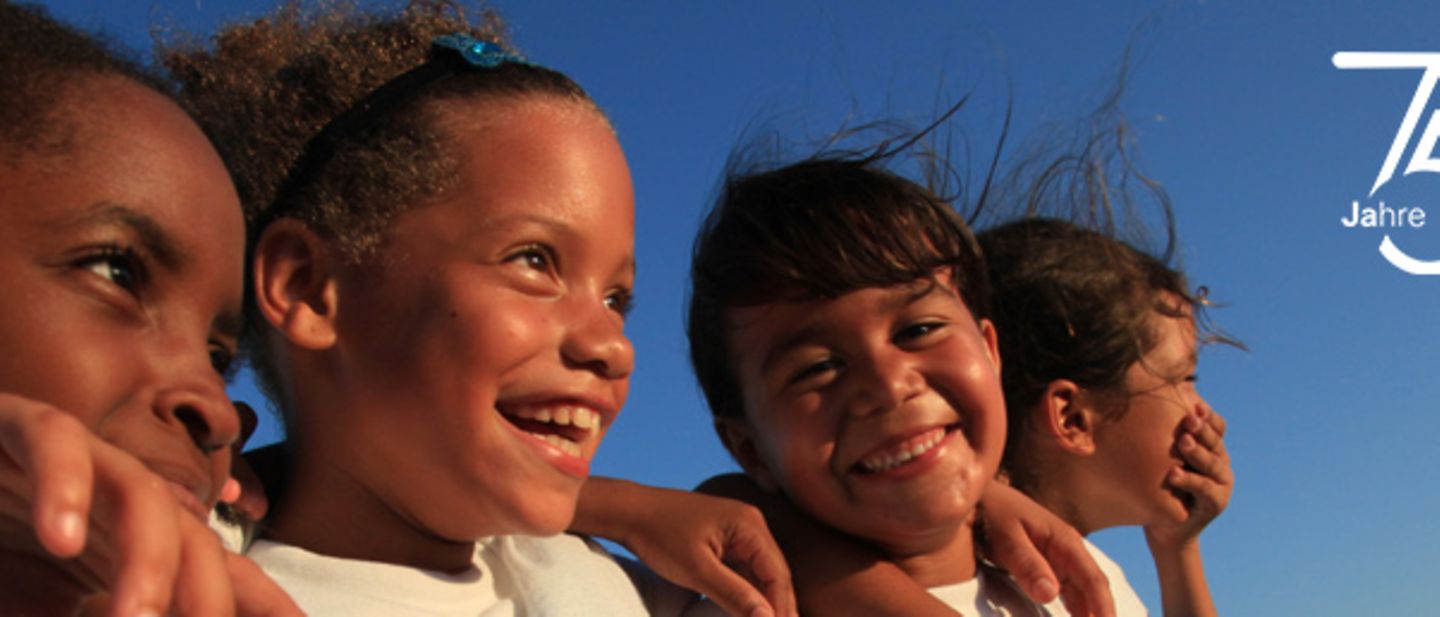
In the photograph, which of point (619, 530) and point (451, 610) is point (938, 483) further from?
point (451, 610)

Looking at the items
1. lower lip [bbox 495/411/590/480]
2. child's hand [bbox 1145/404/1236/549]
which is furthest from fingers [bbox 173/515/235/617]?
child's hand [bbox 1145/404/1236/549]

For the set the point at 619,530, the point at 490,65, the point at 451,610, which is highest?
the point at 490,65

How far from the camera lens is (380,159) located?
2.43 meters

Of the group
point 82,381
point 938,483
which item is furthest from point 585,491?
point 82,381

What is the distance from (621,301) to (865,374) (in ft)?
2.32

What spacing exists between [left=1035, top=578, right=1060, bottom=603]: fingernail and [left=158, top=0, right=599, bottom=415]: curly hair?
5.40 ft

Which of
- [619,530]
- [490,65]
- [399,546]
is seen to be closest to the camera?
[399,546]

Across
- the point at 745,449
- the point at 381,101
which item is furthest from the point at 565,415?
the point at 745,449

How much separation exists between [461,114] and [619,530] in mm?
1019

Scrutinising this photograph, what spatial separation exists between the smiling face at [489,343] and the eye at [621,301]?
113 mm

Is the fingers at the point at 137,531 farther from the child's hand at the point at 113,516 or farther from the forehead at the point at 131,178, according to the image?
the forehead at the point at 131,178

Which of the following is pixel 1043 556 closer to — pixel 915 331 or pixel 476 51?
pixel 915 331

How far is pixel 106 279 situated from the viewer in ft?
5.34

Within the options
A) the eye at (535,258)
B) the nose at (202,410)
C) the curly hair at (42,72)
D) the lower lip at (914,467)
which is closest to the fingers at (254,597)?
the nose at (202,410)
